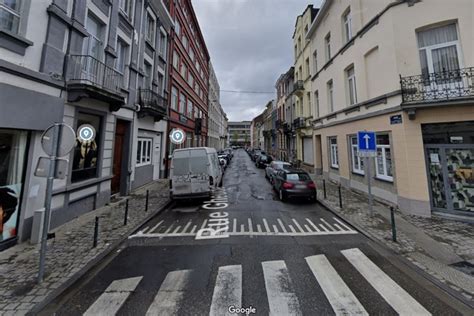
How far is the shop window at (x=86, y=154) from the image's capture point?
720 cm

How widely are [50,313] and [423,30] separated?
13582mm

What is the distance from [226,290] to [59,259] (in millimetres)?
3845

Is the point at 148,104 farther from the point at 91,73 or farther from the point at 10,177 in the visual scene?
the point at 10,177

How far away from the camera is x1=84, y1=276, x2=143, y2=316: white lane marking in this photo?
9.69ft

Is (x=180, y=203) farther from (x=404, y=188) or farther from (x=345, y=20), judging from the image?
(x=345, y=20)

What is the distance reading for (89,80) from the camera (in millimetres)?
6867

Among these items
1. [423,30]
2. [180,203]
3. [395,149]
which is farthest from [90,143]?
[423,30]

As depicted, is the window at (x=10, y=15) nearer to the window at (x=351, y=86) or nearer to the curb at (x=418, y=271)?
the curb at (x=418, y=271)

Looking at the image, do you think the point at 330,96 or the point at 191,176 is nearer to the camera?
the point at 191,176

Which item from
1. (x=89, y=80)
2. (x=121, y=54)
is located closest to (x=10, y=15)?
(x=89, y=80)

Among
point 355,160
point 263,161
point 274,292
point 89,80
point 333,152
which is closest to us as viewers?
point 274,292

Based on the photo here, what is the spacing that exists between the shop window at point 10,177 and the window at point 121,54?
6.00 meters

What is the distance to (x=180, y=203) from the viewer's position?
9.55 m

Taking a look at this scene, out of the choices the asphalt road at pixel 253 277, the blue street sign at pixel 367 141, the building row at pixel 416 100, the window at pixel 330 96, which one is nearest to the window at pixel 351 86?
the building row at pixel 416 100
